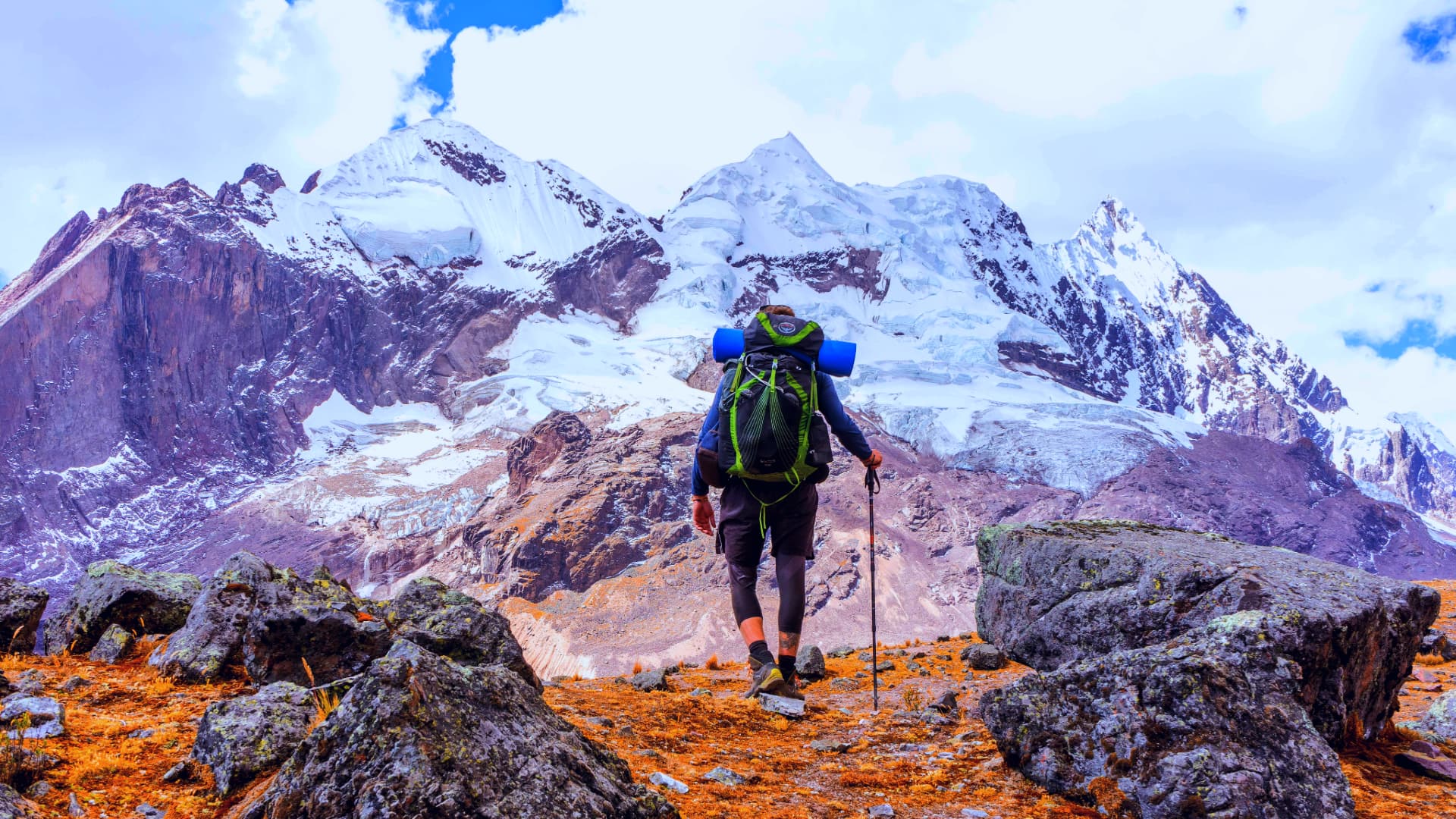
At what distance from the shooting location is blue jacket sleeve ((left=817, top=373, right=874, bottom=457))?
5.68m

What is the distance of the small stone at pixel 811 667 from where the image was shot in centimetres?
716

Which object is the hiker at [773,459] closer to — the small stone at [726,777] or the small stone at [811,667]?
the small stone at [811,667]

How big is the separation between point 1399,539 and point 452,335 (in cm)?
15422

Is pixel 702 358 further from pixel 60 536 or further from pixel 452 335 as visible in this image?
pixel 60 536

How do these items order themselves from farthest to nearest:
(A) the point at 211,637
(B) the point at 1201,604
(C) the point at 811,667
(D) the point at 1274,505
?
(D) the point at 1274,505
(C) the point at 811,667
(A) the point at 211,637
(B) the point at 1201,604

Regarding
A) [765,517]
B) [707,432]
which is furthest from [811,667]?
[707,432]

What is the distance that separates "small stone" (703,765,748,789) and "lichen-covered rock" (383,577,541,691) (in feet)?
5.97

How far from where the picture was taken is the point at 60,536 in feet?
319

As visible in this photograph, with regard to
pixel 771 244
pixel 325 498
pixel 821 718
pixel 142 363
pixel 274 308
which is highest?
pixel 771 244

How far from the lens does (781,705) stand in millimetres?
5184

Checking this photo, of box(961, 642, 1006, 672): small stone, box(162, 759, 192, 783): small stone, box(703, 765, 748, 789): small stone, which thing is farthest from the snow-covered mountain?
box(162, 759, 192, 783): small stone

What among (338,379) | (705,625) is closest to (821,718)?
(705,625)

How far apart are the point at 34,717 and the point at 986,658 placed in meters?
6.17

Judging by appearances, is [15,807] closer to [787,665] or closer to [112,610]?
[112,610]
